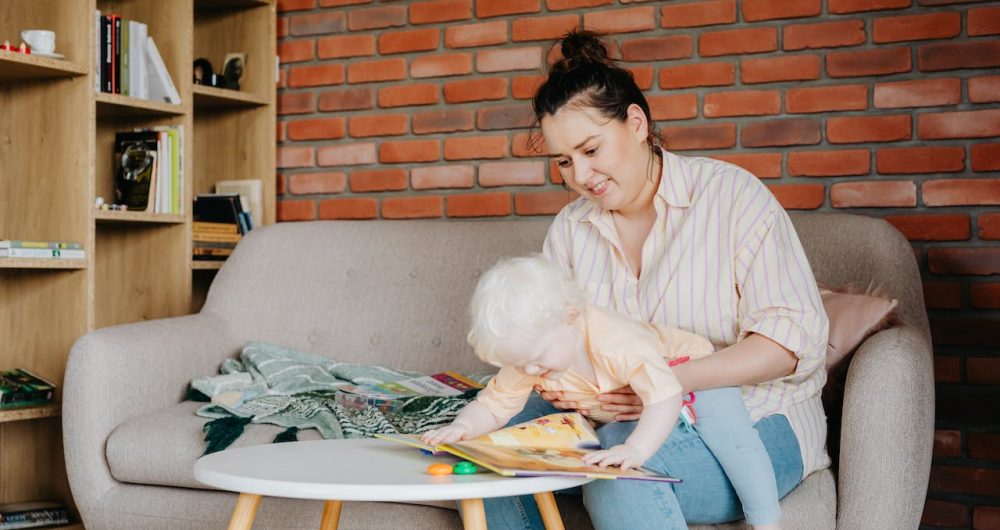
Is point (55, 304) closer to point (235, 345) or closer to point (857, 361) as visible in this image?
point (235, 345)

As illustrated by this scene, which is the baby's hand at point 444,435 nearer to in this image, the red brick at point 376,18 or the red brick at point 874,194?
the red brick at point 874,194

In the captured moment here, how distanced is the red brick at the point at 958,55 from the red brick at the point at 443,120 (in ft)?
3.94

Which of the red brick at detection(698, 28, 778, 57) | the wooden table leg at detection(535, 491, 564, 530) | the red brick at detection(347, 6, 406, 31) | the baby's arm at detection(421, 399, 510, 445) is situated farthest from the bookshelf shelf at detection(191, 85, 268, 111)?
the wooden table leg at detection(535, 491, 564, 530)

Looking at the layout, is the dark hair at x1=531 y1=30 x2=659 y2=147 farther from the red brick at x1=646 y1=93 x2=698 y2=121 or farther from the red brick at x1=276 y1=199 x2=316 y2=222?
the red brick at x1=276 y1=199 x2=316 y2=222

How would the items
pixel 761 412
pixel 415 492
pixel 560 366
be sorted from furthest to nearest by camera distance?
pixel 761 412
pixel 560 366
pixel 415 492

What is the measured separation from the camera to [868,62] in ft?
8.07

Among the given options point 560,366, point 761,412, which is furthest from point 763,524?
point 560,366

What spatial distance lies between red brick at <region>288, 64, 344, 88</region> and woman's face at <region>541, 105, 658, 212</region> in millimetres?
1530

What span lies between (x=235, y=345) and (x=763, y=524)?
1.53 m

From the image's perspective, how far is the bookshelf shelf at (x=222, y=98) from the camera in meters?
3.01

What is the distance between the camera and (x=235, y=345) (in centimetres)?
257

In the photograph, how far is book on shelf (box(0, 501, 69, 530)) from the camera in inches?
Result: 99.2

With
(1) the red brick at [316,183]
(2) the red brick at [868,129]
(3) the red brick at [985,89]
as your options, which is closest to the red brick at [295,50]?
(1) the red brick at [316,183]

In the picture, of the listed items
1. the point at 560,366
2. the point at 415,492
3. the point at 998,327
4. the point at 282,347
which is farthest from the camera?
the point at 282,347
